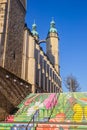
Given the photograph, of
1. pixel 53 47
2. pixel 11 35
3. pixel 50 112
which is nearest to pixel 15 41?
pixel 11 35

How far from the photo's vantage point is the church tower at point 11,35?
20422mm

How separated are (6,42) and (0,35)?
89cm

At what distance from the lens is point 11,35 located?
72.0 feet

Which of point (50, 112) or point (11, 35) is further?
point (11, 35)

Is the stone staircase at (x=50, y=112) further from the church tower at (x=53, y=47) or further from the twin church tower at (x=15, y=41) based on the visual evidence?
the church tower at (x=53, y=47)

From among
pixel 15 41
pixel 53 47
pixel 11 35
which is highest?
pixel 53 47

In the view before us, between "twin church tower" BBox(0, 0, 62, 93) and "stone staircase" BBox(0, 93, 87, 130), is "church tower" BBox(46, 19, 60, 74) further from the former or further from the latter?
"stone staircase" BBox(0, 93, 87, 130)

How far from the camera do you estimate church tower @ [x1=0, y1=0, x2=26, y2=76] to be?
20422 mm

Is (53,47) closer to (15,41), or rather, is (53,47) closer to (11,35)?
(15,41)

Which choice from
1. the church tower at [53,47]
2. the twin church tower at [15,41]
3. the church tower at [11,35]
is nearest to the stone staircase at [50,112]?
the church tower at [11,35]

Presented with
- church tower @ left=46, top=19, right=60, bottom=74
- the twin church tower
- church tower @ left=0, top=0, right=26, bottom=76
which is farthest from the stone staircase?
church tower @ left=46, top=19, right=60, bottom=74

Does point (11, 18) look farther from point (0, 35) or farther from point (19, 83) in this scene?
point (19, 83)

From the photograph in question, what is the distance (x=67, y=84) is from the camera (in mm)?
49250

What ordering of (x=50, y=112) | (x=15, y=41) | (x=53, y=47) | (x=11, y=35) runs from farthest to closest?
1. (x=53, y=47)
2. (x=15, y=41)
3. (x=11, y=35)
4. (x=50, y=112)
